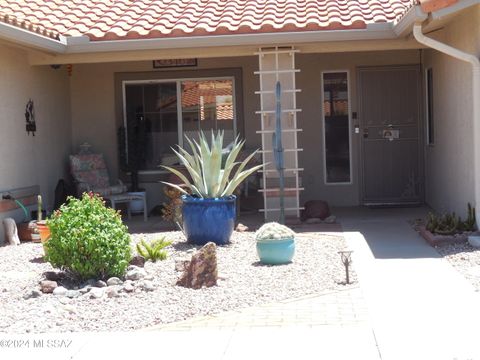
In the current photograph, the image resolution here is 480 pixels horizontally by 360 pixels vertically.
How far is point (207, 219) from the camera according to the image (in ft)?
31.0

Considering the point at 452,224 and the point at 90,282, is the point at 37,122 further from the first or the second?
the point at 452,224

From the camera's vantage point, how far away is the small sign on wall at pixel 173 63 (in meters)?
13.5

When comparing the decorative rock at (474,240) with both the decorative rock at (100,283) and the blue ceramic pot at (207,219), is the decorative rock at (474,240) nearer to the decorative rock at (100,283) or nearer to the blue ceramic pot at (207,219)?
the blue ceramic pot at (207,219)

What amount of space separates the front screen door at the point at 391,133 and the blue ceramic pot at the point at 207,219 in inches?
178

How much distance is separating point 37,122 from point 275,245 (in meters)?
5.50

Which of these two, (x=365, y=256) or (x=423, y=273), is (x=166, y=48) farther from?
(x=423, y=273)

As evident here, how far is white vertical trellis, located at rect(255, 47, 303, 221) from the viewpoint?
11305 mm

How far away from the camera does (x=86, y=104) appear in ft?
45.4

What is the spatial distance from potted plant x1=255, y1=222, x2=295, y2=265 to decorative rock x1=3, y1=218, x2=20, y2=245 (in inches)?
150

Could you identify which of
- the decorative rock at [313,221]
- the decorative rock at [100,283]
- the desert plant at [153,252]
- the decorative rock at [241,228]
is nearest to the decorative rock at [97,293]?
the decorative rock at [100,283]

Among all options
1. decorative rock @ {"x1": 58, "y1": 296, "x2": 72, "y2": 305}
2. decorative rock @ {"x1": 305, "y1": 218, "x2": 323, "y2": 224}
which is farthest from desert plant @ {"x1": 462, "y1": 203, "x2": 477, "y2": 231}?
decorative rock @ {"x1": 58, "y1": 296, "x2": 72, "y2": 305}

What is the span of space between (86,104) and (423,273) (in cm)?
774

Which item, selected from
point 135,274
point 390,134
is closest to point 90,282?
point 135,274

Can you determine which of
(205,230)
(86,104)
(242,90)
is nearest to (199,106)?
(242,90)
